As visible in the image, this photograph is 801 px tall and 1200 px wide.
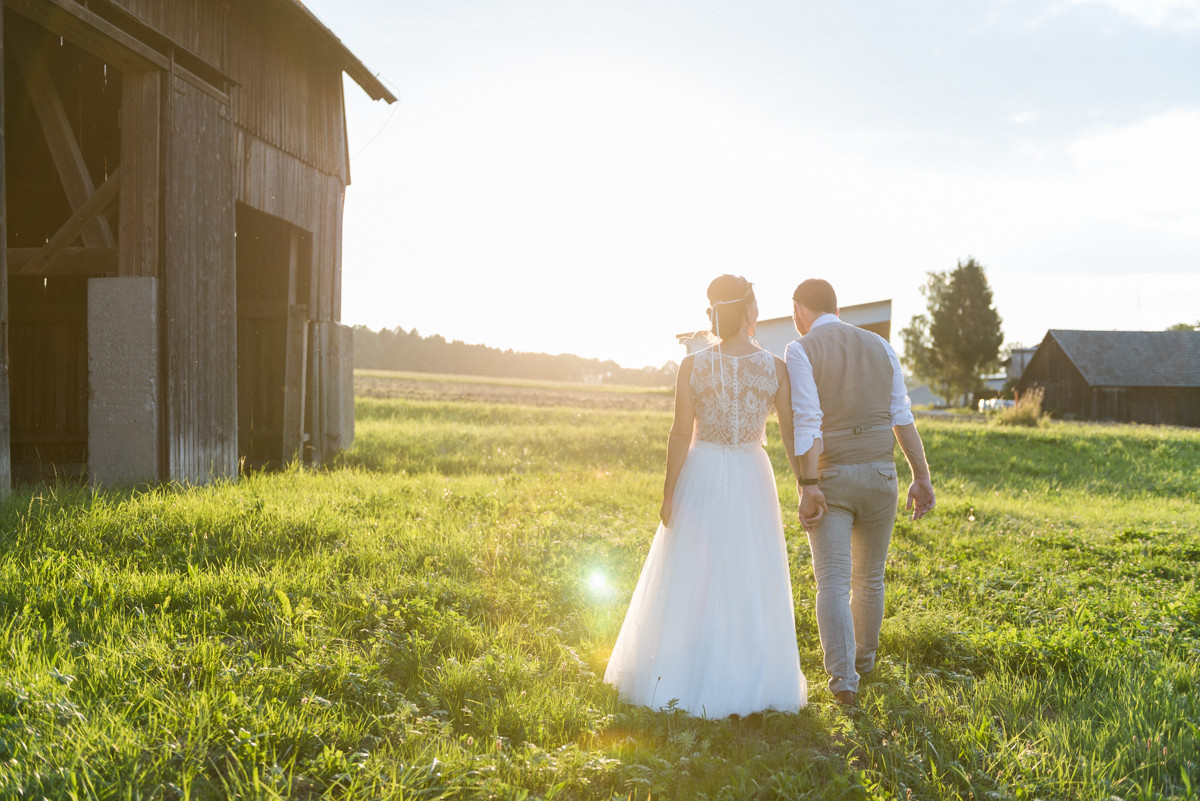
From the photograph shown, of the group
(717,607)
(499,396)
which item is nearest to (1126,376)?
(499,396)

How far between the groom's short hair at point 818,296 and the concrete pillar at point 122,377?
6.78m

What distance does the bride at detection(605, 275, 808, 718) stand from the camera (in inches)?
155

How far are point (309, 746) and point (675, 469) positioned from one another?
92.0 inches

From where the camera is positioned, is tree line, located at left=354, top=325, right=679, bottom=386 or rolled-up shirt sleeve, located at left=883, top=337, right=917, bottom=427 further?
tree line, located at left=354, top=325, right=679, bottom=386

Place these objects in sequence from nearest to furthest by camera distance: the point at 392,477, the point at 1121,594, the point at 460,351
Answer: the point at 1121,594, the point at 392,477, the point at 460,351

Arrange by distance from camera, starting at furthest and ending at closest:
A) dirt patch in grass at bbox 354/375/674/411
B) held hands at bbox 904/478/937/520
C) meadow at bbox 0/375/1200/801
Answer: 1. dirt patch in grass at bbox 354/375/674/411
2. held hands at bbox 904/478/937/520
3. meadow at bbox 0/375/1200/801

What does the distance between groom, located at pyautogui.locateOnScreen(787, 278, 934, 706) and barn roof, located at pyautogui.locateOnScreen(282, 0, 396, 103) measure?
Answer: 9.39 meters

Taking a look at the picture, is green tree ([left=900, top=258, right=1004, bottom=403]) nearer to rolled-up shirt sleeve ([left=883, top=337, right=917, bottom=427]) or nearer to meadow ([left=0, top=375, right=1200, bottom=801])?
meadow ([left=0, top=375, right=1200, bottom=801])

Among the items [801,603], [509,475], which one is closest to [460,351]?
[509,475]

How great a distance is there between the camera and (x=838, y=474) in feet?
13.2

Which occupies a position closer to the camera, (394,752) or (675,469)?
(394,752)

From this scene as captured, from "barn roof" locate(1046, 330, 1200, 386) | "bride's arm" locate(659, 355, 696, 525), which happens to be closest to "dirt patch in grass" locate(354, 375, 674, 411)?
"barn roof" locate(1046, 330, 1200, 386)

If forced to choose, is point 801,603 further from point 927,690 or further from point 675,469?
point 675,469

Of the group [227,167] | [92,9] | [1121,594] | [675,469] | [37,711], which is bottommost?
[1121,594]
